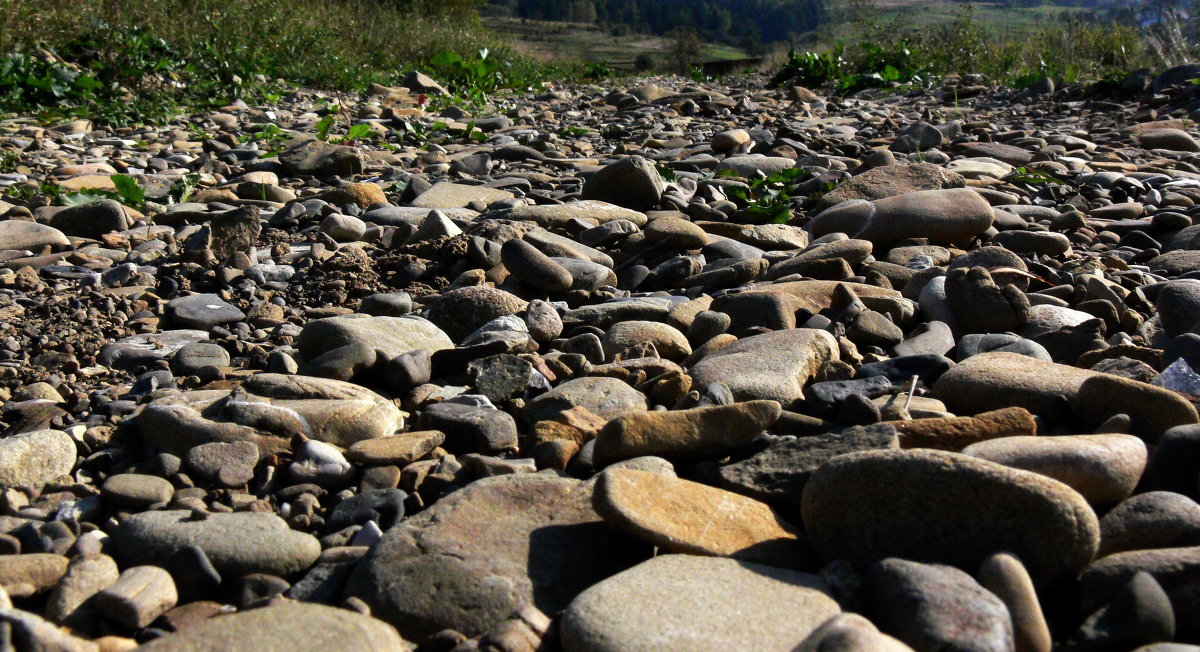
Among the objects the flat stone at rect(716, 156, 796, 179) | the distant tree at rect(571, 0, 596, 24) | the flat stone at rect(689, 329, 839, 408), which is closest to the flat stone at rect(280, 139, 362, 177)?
the flat stone at rect(716, 156, 796, 179)

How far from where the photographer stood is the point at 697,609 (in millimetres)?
1323

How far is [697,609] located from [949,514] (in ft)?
1.29

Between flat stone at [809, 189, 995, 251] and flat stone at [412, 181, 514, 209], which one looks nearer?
flat stone at [809, 189, 995, 251]

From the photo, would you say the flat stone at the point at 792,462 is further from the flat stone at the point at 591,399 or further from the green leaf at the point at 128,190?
the green leaf at the point at 128,190

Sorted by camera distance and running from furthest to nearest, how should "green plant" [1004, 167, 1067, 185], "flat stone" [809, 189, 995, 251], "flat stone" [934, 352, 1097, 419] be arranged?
"green plant" [1004, 167, 1067, 185]
"flat stone" [809, 189, 995, 251]
"flat stone" [934, 352, 1097, 419]

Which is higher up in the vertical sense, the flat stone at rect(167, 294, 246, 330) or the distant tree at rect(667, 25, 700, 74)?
the flat stone at rect(167, 294, 246, 330)

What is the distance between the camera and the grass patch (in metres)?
6.80

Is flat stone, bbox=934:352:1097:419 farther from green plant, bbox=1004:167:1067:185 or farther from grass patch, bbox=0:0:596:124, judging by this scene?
grass patch, bbox=0:0:596:124

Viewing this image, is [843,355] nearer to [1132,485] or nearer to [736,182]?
[1132,485]

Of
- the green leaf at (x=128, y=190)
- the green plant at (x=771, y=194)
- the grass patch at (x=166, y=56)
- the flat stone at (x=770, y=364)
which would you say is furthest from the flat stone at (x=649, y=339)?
the grass patch at (x=166, y=56)

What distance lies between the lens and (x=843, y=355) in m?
2.56

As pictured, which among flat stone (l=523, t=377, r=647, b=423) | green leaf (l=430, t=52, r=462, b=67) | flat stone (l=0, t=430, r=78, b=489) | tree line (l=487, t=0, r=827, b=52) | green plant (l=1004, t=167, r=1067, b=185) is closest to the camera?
flat stone (l=0, t=430, r=78, b=489)

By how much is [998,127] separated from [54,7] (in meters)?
7.16

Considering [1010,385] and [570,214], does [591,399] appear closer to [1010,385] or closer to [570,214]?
[1010,385]
